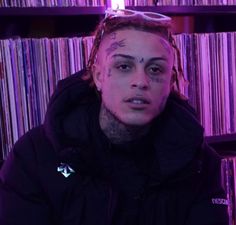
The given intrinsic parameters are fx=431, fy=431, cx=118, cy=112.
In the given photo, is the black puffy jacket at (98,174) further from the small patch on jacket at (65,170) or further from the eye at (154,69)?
the eye at (154,69)

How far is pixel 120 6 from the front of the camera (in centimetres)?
119

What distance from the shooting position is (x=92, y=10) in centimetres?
119

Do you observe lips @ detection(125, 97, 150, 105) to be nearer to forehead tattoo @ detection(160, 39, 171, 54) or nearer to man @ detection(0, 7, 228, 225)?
man @ detection(0, 7, 228, 225)

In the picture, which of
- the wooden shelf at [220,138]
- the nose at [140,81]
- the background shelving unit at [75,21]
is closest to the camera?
the nose at [140,81]

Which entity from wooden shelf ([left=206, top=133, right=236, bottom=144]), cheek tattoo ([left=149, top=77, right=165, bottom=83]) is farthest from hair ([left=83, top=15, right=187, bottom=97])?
wooden shelf ([left=206, top=133, right=236, bottom=144])

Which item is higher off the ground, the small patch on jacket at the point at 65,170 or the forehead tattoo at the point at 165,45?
the forehead tattoo at the point at 165,45

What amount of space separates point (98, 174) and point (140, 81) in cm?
24

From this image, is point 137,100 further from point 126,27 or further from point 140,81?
point 126,27

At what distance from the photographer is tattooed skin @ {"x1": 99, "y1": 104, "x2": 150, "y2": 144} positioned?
3.24ft

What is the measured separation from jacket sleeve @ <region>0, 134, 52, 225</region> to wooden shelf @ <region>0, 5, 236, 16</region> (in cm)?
37

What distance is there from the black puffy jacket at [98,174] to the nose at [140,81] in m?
0.16

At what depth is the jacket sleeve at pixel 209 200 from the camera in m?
1.04

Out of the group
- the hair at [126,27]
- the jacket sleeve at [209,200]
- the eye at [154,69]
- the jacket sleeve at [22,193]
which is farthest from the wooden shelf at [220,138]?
the jacket sleeve at [22,193]

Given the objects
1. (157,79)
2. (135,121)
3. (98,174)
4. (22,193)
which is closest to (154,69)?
(157,79)
